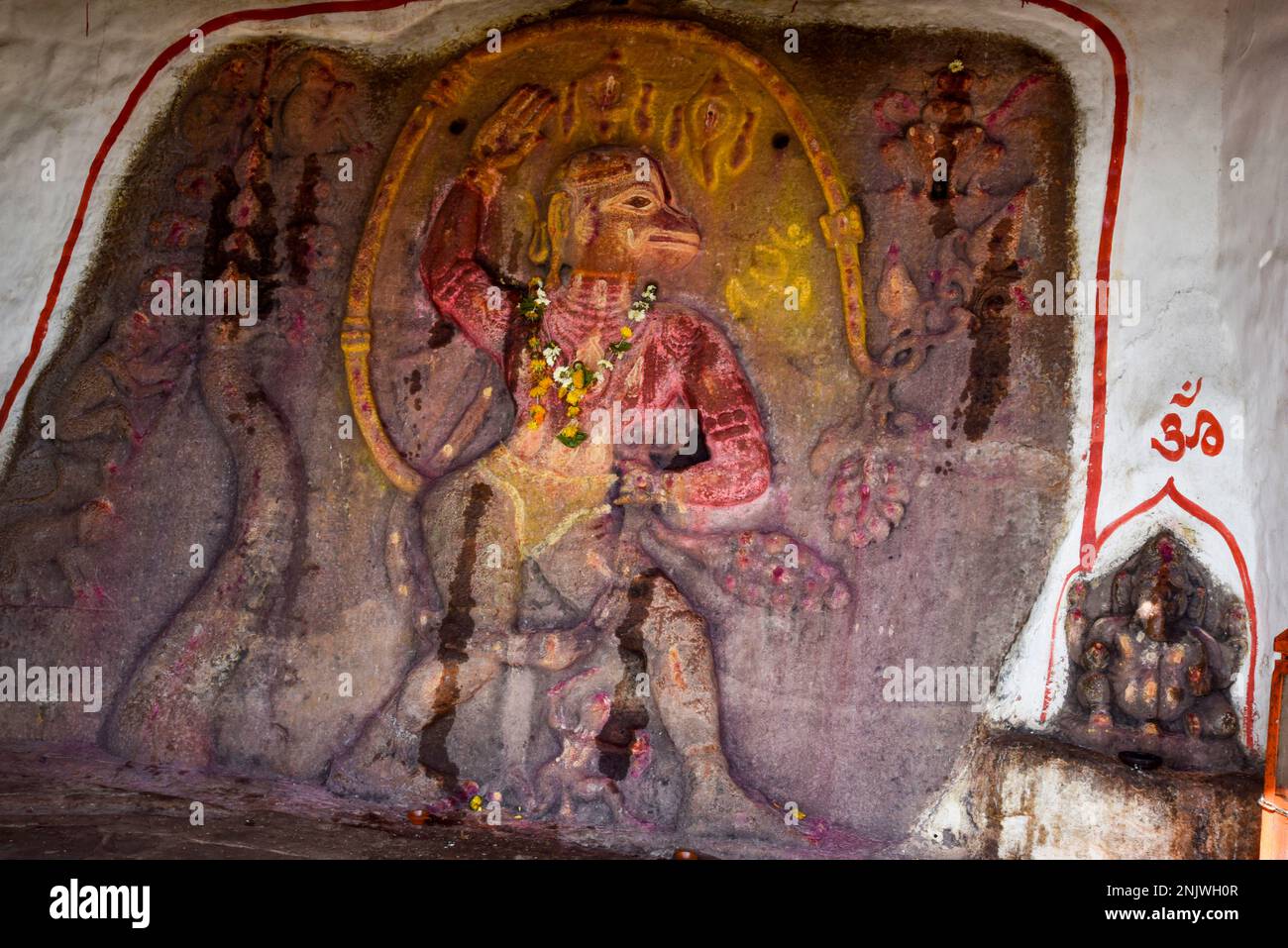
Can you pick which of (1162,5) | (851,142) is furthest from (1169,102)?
(851,142)

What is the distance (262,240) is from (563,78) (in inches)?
56.6

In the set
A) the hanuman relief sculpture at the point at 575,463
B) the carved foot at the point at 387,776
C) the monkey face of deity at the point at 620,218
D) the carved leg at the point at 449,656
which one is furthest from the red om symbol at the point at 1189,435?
the carved foot at the point at 387,776

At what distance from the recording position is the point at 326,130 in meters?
6.93

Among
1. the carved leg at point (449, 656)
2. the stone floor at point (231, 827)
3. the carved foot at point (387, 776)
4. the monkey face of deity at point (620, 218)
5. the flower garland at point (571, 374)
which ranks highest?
the monkey face of deity at point (620, 218)

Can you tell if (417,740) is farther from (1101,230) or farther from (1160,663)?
(1101,230)

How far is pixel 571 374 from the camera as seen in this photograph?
645 cm

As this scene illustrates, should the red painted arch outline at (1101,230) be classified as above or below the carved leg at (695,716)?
above

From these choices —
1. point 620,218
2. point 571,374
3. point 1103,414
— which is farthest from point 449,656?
point 1103,414

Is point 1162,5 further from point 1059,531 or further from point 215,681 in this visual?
point 215,681

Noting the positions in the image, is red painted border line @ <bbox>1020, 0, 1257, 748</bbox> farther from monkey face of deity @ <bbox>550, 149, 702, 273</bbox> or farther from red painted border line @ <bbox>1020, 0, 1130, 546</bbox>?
monkey face of deity @ <bbox>550, 149, 702, 273</bbox>

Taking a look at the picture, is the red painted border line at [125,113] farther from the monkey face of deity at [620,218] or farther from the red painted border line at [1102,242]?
the red painted border line at [1102,242]

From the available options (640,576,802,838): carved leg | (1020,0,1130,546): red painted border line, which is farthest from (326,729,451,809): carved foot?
(1020,0,1130,546): red painted border line

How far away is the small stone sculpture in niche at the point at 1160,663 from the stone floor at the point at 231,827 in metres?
0.97

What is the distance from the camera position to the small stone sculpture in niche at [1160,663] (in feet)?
18.5
